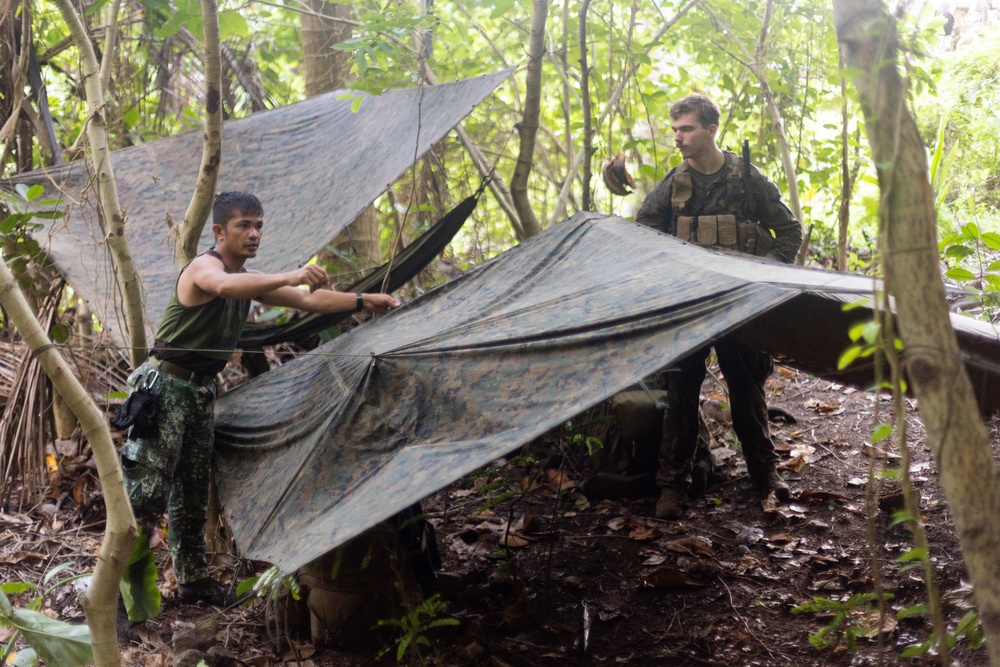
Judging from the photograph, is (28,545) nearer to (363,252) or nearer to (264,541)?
(264,541)

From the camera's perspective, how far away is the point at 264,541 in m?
2.43

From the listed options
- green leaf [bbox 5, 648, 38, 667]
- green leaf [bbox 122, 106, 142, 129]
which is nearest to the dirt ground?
green leaf [bbox 5, 648, 38, 667]

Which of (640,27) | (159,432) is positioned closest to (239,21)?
(159,432)

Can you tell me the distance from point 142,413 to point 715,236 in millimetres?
2348

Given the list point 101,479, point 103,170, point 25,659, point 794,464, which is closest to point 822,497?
point 794,464

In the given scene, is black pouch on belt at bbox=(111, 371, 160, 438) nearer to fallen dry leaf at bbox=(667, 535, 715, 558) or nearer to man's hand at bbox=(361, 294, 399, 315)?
man's hand at bbox=(361, 294, 399, 315)

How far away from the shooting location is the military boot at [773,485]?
3.69 meters

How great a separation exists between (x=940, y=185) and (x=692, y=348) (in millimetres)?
633

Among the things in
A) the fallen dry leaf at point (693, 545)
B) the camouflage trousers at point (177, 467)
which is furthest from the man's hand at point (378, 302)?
the fallen dry leaf at point (693, 545)

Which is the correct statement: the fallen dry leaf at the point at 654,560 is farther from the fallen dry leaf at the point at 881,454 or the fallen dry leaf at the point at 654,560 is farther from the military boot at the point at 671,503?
the fallen dry leaf at the point at 881,454

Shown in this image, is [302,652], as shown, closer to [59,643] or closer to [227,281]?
[59,643]

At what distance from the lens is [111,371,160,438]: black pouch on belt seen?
9.85 ft

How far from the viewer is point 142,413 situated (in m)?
3.00

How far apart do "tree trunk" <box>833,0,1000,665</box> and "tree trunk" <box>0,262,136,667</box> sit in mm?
1754
